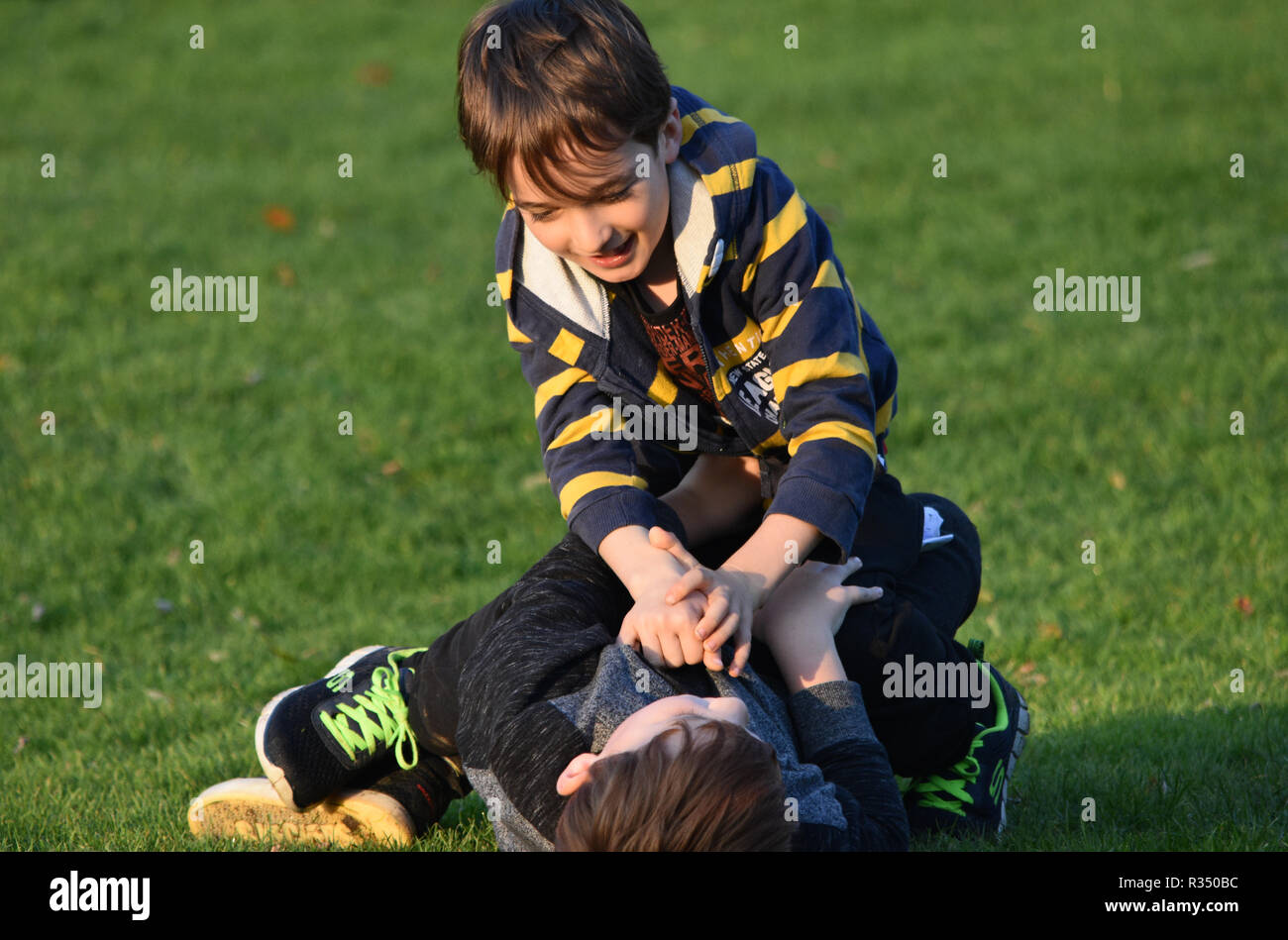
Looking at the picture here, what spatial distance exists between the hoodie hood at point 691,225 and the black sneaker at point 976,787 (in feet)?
4.26

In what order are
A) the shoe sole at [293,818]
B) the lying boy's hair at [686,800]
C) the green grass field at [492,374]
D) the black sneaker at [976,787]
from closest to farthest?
the lying boy's hair at [686,800], the black sneaker at [976,787], the shoe sole at [293,818], the green grass field at [492,374]

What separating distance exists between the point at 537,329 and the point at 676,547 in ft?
2.42

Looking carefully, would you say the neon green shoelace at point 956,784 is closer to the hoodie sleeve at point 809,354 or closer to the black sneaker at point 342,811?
the hoodie sleeve at point 809,354

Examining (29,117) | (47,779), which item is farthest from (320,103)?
(47,779)

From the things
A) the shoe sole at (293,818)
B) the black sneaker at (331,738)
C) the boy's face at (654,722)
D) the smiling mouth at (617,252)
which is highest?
the smiling mouth at (617,252)

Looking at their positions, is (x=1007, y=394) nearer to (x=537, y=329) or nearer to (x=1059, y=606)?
(x=1059, y=606)

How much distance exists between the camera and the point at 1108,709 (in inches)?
160

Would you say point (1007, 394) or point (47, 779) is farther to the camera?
point (1007, 394)

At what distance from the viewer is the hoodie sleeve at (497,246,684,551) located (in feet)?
9.94

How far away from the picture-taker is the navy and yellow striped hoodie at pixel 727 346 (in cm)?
298

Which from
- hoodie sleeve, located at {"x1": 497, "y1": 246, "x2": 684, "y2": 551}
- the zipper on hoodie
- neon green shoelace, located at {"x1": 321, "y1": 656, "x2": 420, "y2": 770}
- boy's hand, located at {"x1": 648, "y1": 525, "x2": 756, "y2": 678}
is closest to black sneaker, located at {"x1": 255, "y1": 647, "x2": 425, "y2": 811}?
neon green shoelace, located at {"x1": 321, "y1": 656, "x2": 420, "y2": 770}

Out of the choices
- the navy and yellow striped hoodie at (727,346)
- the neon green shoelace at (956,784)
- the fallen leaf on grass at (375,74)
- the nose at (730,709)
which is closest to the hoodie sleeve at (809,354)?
the navy and yellow striped hoodie at (727,346)

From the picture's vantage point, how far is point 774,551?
286 centimetres

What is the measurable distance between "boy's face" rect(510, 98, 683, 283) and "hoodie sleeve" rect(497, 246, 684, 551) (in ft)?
0.94
